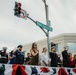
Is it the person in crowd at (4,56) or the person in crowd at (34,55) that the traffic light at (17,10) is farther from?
the person in crowd at (34,55)

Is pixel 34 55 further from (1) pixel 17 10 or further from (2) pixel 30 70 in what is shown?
(1) pixel 17 10

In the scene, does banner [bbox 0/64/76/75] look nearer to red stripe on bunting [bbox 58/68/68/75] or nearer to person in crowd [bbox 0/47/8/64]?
red stripe on bunting [bbox 58/68/68/75]

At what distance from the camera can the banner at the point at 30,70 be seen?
9270mm

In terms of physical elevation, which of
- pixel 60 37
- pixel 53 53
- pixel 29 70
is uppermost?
pixel 60 37

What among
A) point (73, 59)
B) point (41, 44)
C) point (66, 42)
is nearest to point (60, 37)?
point (66, 42)

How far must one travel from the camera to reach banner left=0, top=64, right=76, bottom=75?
30.4ft

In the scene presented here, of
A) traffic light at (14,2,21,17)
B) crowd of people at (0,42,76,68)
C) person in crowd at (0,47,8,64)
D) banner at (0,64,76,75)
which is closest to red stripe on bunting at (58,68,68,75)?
banner at (0,64,76,75)

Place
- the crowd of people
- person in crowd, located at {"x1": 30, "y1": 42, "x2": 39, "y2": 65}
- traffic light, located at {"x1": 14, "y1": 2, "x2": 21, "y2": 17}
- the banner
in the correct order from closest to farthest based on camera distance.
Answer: the banner < the crowd of people < person in crowd, located at {"x1": 30, "y1": 42, "x2": 39, "y2": 65} < traffic light, located at {"x1": 14, "y1": 2, "x2": 21, "y2": 17}

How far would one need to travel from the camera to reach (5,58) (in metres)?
10.9

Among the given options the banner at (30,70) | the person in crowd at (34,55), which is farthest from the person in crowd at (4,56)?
the banner at (30,70)

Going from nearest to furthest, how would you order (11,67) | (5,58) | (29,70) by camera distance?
1. (11,67)
2. (29,70)
3. (5,58)

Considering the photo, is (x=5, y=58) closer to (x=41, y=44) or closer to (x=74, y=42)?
(x=74, y=42)

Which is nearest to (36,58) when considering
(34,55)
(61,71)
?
(34,55)

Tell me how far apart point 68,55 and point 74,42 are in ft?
102
